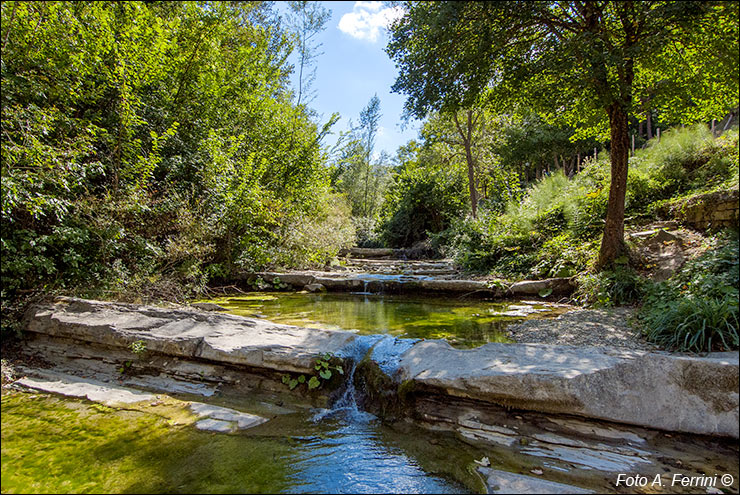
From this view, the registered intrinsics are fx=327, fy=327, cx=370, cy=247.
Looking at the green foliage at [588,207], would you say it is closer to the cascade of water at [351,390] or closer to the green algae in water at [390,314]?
the green algae in water at [390,314]

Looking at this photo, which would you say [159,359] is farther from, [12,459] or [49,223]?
[49,223]

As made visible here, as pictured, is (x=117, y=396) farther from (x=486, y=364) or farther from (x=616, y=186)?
(x=616, y=186)

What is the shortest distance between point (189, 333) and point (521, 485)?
11.2ft

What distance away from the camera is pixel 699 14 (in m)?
3.48

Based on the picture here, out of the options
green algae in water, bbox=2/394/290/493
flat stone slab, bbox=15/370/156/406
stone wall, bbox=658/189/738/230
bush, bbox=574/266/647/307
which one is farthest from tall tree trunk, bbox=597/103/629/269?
flat stone slab, bbox=15/370/156/406

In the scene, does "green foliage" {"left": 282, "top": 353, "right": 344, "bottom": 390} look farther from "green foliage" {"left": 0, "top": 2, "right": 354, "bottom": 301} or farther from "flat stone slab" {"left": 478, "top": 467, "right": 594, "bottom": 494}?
"green foliage" {"left": 0, "top": 2, "right": 354, "bottom": 301}

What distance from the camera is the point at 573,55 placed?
440cm

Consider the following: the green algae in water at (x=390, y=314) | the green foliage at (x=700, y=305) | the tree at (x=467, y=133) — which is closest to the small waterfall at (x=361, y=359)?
the green algae in water at (x=390, y=314)

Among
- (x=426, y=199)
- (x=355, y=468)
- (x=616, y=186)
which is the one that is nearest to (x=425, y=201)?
(x=426, y=199)

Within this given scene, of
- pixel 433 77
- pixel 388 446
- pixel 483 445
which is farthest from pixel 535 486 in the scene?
pixel 433 77

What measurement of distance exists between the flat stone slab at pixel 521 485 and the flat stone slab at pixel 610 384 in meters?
0.61

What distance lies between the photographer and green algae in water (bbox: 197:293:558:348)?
15.0ft

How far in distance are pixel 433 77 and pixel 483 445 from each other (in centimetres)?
504

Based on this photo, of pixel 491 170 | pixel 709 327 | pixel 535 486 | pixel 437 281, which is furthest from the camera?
pixel 491 170
